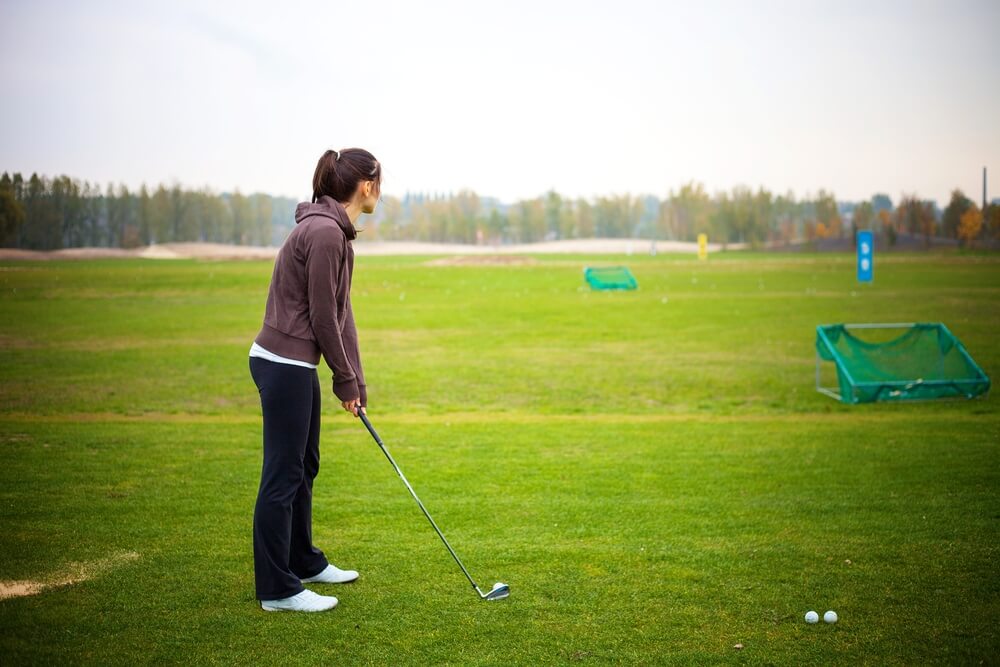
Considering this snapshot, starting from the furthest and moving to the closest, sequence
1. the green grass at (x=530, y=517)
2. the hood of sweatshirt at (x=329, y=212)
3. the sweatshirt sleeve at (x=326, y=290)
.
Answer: the hood of sweatshirt at (x=329, y=212) → the sweatshirt sleeve at (x=326, y=290) → the green grass at (x=530, y=517)

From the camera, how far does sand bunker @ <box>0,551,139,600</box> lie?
18.3ft

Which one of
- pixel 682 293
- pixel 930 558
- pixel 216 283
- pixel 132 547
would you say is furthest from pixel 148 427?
pixel 216 283

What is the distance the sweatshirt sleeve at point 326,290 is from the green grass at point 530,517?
162 cm

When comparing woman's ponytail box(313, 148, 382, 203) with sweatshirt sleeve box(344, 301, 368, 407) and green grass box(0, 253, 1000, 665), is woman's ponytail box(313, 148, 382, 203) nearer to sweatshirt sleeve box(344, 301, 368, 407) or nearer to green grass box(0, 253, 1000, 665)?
sweatshirt sleeve box(344, 301, 368, 407)

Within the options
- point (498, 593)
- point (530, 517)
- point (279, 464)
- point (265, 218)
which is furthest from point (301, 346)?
point (265, 218)

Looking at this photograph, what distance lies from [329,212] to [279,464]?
1553 mm

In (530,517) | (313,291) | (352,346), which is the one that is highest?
(313,291)

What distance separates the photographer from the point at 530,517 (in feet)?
24.3

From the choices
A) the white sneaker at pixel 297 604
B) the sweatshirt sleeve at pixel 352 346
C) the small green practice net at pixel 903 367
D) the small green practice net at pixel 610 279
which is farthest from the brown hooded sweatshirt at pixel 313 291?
the small green practice net at pixel 610 279

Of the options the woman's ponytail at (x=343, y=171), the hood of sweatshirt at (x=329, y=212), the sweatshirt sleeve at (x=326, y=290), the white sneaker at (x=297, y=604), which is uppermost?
the woman's ponytail at (x=343, y=171)

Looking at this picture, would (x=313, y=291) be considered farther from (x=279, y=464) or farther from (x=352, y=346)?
(x=279, y=464)

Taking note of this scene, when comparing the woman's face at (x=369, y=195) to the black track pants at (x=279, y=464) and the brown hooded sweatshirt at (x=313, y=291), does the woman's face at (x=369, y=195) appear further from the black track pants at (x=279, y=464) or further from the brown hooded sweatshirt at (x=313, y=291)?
the black track pants at (x=279, y=464)

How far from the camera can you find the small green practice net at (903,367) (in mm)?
14344

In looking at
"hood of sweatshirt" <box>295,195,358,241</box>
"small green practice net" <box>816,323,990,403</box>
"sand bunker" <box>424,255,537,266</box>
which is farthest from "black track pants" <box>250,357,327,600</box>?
"sand bunker" <box>424,255,537,266</box>
